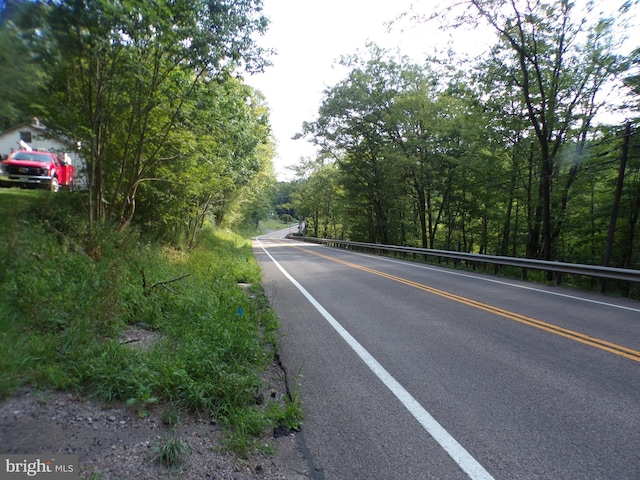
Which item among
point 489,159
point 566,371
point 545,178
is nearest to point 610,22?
point 545,178

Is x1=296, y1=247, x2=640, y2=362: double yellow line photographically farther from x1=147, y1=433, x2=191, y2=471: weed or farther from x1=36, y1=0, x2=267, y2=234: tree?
x1=36, y1=0, x2=267, y2=234: tree

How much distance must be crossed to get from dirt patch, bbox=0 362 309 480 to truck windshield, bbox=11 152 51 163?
1581 cm

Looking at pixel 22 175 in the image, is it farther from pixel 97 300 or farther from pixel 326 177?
pixel 326 177

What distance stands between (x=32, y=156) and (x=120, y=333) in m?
14.8

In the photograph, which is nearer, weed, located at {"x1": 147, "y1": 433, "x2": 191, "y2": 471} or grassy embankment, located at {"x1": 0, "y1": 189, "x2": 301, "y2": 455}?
weed, located at {"x1": 147, "y1": 433, "x2": 191, "y2": 471}

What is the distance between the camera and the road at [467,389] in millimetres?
2561

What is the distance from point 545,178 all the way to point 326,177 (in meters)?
30.1

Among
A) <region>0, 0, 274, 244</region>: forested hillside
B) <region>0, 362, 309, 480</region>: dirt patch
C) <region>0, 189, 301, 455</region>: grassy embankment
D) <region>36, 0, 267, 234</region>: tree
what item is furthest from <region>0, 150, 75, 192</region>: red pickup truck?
<region>0, 362, 309, 480</region>: dirt patch

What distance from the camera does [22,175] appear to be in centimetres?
1414

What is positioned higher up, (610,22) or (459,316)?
(610,22)

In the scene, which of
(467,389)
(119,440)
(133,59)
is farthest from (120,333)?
(133,59)

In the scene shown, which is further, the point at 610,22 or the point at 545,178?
the point at 545,178

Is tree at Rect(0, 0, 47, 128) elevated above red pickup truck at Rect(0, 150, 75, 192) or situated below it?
above

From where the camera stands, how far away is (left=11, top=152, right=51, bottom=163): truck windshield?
14.5 meters
